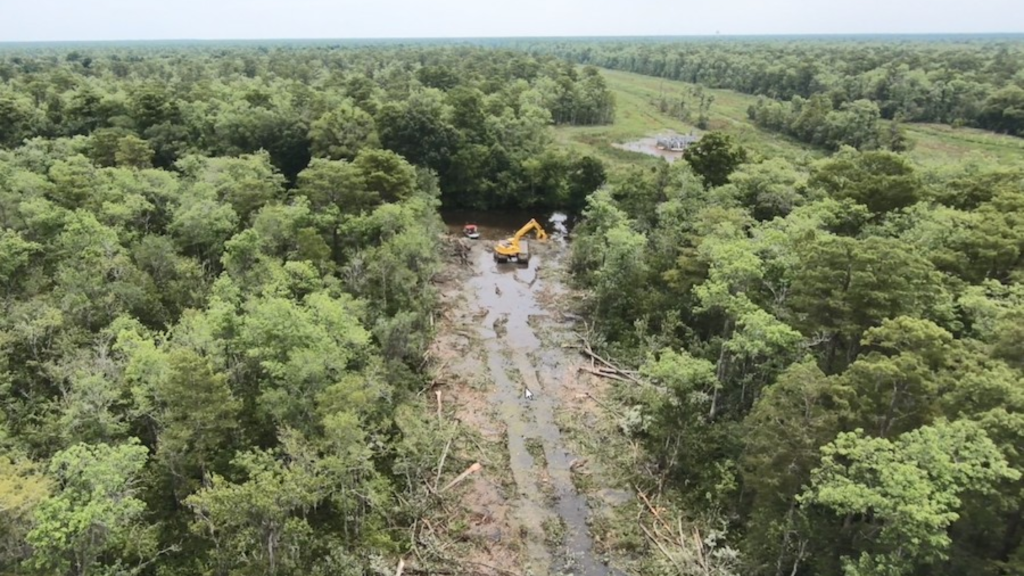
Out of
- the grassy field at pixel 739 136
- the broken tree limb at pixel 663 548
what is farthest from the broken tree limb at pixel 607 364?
the grassy field at pixel 739 136

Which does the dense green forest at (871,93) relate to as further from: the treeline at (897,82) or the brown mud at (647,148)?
the brown mud at (647,148)

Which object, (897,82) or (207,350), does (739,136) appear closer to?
(897,82)

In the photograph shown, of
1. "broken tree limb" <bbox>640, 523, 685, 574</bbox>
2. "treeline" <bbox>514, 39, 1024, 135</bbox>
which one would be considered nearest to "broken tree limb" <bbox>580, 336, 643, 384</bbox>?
"broken tree limb" <bbox>640, 523, 685, 574</bbox>

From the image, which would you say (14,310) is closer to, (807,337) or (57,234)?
(57,234)

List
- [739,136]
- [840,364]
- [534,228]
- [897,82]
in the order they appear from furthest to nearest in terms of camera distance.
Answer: [897,82], [739,136], [534,228], [840,364]

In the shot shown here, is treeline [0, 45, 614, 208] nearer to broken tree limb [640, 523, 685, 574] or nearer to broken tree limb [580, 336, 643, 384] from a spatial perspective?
broken tree limb [580, 336, 643, 384]

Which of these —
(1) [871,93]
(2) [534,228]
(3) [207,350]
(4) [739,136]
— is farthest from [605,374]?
(1) [871,93]
